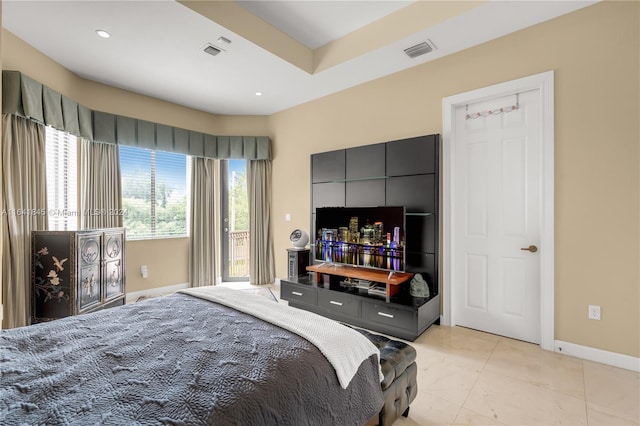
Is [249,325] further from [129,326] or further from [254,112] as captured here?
[254,112]

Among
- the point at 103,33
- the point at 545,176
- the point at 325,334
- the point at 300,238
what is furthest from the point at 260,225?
the point at 545,176

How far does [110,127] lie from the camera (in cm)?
388

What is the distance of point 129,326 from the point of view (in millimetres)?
1725

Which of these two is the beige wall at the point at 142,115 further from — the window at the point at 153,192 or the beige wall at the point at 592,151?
the beige wall at the point at 592,151

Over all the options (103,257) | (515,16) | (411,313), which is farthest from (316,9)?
(103,257)

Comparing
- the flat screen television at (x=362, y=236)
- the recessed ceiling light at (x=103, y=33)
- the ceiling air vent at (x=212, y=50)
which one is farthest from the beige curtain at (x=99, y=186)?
the flat screen television at (x=362, y=236)

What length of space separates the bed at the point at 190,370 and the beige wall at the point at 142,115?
2.57m

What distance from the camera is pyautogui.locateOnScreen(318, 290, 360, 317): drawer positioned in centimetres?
322

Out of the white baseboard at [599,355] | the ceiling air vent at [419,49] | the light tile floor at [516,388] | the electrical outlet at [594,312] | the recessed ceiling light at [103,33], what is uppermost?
the recessed ceiling light at [103,33]

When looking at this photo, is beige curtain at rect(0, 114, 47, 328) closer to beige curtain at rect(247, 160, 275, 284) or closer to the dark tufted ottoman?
beige curtain at rect(247, 160, 275, 284)

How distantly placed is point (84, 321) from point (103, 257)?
1804mm

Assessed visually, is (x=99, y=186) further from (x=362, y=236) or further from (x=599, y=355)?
(x=599, y=355)

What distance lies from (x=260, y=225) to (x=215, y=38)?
2716 millimetres

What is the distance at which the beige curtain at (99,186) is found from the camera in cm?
369
